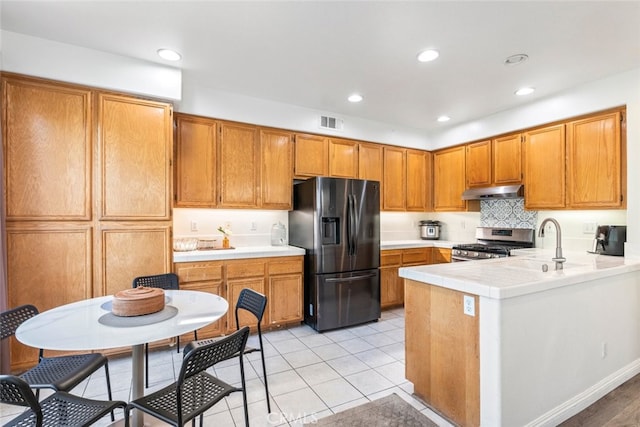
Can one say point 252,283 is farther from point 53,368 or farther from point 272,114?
point 272,114

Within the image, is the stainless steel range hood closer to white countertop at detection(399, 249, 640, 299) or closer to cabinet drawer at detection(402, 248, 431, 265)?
cabinet drawer at detection(402, 248, 431, 265)

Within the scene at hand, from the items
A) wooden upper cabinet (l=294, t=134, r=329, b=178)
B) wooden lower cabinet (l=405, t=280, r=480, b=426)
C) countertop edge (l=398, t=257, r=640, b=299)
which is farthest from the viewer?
wooden upper cabinet (l=294, t=134, r=329, b=178)

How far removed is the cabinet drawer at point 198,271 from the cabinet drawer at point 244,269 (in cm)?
11

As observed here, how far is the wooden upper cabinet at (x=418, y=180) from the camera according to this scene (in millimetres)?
4941

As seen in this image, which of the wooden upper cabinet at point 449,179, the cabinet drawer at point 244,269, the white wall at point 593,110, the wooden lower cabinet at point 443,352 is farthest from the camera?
the wooden upper cabinet at point 449,179

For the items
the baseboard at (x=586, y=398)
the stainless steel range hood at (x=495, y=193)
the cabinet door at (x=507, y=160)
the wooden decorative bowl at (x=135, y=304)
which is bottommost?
the baseboard at (x=586, y=398)

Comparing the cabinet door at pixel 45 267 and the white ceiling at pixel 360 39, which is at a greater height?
the white ceiling at pixel 360 39

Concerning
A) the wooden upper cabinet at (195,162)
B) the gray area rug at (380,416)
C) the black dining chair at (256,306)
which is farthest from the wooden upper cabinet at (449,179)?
the black dining chair at (256,306)

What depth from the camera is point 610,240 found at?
3.09 m

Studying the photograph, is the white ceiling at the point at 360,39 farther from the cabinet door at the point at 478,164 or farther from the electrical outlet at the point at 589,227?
the electrical outlet at the point at 589,227

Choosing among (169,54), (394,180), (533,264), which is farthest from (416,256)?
(169,54)

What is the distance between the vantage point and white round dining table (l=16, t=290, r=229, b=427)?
1360 mm

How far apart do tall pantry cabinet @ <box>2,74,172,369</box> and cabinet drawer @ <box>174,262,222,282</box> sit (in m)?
0.15

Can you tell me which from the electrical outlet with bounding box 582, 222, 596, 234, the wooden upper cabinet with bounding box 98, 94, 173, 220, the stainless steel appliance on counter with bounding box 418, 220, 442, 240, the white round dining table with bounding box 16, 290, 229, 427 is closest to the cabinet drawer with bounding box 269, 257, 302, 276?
the wooden upper cabinet with bounding box 98, 94, 173, 220
